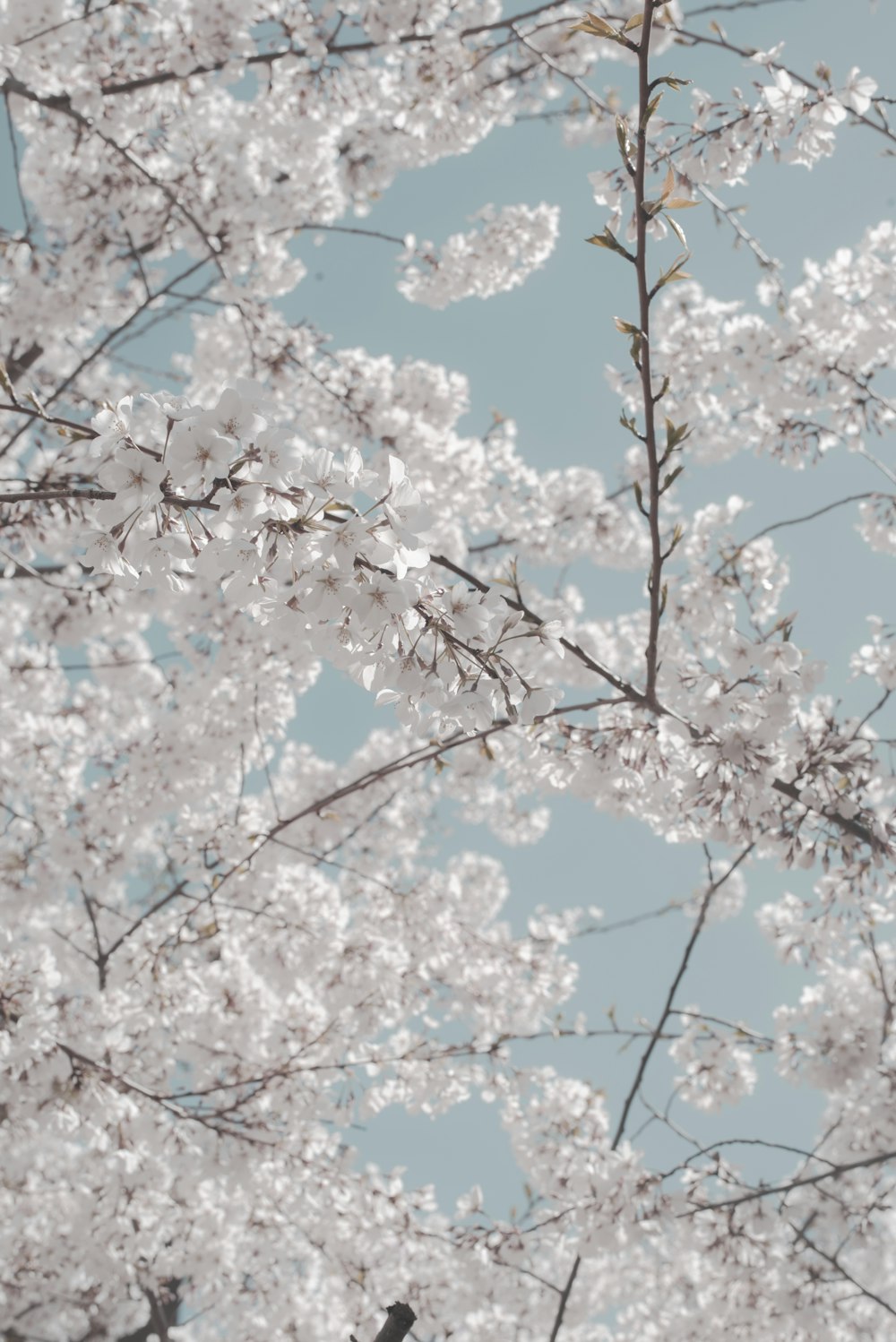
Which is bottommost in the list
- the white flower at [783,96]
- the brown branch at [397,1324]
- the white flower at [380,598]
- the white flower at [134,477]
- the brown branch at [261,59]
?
the brown branch at [397,1324]

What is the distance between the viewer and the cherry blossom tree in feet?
5.46

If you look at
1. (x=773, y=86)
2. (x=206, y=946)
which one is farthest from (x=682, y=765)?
(x=206, y=946)

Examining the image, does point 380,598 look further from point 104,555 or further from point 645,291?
point 645,291

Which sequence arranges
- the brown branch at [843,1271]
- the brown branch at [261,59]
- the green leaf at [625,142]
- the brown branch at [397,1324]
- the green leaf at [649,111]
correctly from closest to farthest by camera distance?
the brown branch at [397,1324] → the green leaf at [649,111] → the green leaf at [625,142] → the brown branch at [843,1271] → the brown branch at [261,59]

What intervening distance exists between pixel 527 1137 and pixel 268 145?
789 centimetres

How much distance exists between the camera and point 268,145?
6809 millimetres

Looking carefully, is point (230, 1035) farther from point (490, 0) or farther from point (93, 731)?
point (490, 0)

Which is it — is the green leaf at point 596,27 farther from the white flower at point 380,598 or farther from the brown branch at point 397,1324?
the brown branch at point 397,1324

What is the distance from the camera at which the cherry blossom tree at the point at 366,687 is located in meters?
1.67

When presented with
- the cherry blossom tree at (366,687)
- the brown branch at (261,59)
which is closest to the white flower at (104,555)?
the cherry blossom tree at (366,687)

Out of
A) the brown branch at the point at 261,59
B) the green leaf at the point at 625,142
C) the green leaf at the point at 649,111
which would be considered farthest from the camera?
the brown branch at the point at 261,59

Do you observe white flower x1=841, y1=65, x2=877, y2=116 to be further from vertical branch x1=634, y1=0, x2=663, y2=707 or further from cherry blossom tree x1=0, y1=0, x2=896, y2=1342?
vertical branch x1=634, y1=0, x2=663, y2=707

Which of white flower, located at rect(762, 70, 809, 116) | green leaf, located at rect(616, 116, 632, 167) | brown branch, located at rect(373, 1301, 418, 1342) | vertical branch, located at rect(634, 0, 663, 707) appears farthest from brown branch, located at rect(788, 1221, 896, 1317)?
white flower, located at rect(762, 70, 809, 116)

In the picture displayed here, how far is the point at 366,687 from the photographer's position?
171 cm
